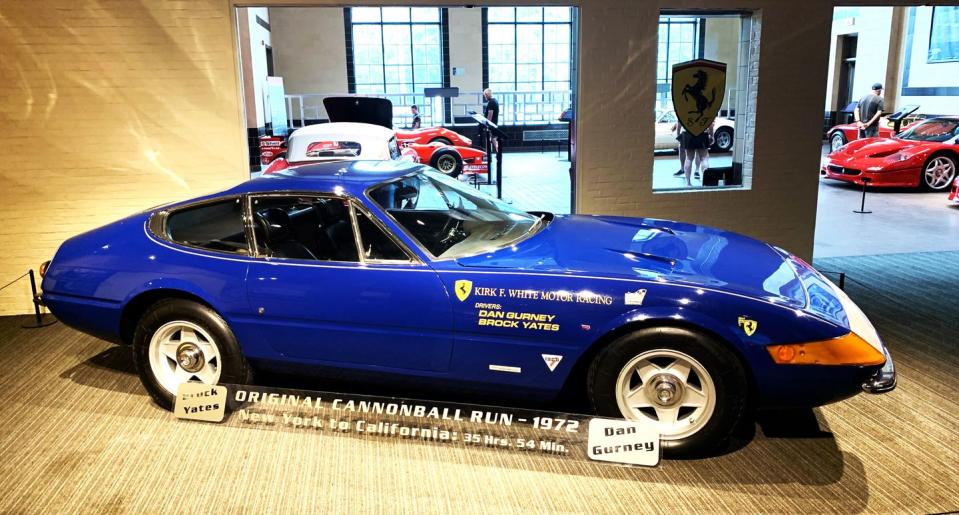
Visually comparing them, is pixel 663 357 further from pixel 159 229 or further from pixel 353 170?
pixel 159 229

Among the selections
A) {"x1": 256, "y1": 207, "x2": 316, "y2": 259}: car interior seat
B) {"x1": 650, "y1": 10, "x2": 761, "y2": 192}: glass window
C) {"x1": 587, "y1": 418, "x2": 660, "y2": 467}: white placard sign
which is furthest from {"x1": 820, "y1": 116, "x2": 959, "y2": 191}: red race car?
{"x1": 256, "y1": 207, "x2": 316, "y2": 259}: car interior seat

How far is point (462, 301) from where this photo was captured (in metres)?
3.26

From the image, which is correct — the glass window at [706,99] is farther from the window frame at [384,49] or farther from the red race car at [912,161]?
the window frame at [384,49]

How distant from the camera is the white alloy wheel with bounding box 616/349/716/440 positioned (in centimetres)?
313

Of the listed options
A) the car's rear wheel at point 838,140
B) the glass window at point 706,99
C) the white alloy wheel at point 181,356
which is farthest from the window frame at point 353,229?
the car's rear wheel at point 838,140

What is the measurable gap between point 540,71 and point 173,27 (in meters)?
17.6

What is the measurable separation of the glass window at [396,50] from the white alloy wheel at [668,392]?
18.8m

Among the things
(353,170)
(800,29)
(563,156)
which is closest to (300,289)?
(353,170)

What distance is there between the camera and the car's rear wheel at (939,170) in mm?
11617

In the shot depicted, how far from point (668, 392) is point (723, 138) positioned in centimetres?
371

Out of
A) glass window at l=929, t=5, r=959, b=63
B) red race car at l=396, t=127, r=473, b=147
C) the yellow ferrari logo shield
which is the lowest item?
the yellow ferrari logo shield

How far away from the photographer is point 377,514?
9.50 ft

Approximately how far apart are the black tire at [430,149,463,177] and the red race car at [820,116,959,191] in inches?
260

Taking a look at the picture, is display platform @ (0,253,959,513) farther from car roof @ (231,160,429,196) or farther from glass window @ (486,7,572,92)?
glass window @ (486,7,572,92)
